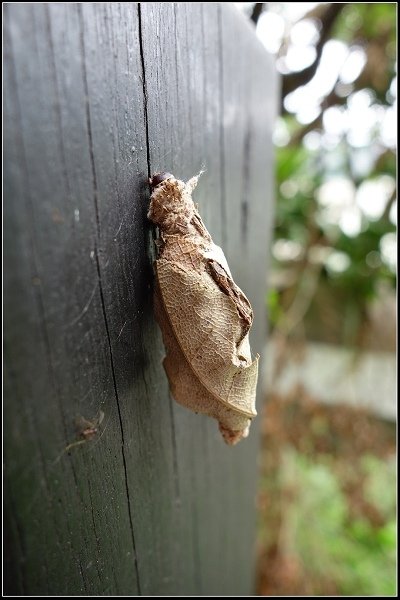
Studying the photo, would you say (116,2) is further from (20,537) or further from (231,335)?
(20,537)

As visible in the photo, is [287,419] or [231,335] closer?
[231,335]

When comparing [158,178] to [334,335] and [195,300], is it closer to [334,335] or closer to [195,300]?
[195,300]

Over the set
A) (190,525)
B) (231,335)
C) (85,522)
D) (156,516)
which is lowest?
(190,525)

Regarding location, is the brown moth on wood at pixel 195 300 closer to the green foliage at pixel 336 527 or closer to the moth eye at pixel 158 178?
the moth eye at pixel 158 178

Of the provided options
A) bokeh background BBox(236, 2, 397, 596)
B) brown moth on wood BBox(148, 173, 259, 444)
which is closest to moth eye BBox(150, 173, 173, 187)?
brown moth on wood BBox(148, 173, 259, 444)

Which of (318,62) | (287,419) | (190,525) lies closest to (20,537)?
(190,525)

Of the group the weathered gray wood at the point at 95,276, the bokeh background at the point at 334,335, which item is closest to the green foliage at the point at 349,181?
the bokeh background at the point at 334,335

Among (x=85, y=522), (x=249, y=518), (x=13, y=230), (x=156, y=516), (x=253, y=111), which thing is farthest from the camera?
(x=249, y=518)

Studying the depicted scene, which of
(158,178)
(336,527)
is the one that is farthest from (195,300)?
(336,527)
